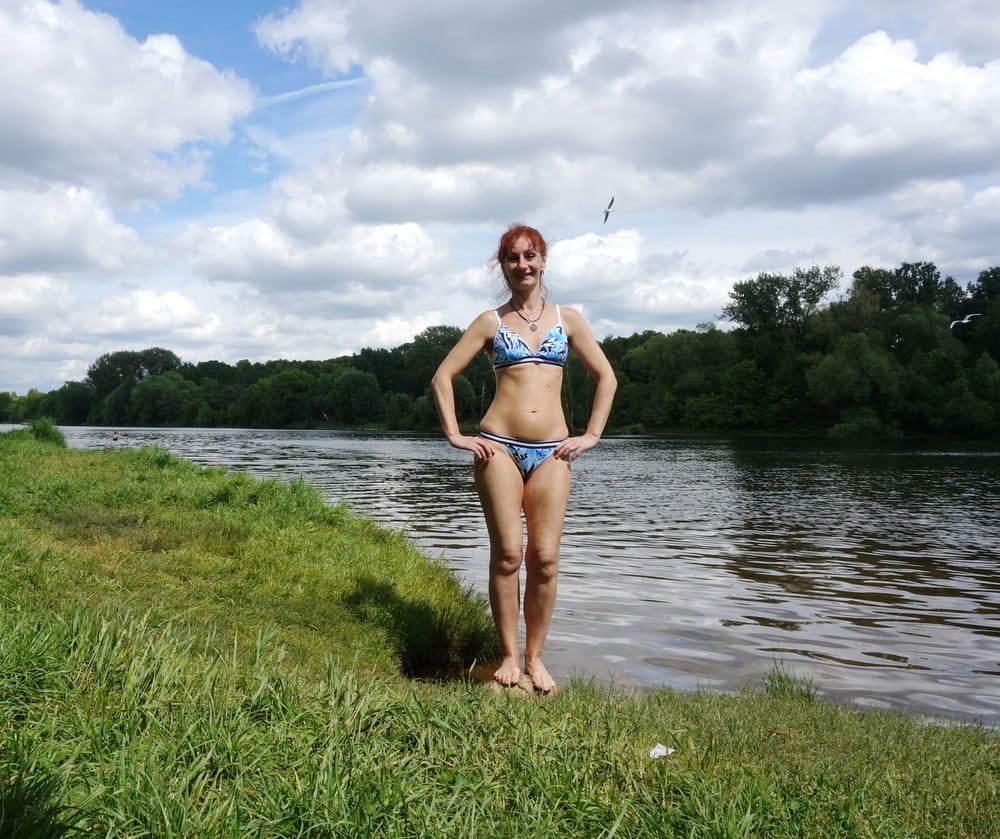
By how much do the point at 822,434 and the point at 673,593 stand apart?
81.7 meters

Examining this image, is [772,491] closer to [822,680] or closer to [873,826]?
[822,680]

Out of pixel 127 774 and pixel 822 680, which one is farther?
pixel 822 680

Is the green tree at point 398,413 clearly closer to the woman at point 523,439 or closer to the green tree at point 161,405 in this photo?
the green tree at point 161,405

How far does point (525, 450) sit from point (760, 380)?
3855 inches

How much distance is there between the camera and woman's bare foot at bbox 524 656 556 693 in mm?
5309

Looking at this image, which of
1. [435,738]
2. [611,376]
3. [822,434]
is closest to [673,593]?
[611,376]

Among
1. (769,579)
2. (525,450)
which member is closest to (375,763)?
(525,450)

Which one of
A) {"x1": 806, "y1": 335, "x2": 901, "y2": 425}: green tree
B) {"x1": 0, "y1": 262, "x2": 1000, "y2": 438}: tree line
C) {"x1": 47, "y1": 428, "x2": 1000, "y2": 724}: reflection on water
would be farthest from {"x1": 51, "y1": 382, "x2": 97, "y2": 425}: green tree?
{"x1": 47, "y1": 428, "x2": 1000, "y2": 724}: reflection on water

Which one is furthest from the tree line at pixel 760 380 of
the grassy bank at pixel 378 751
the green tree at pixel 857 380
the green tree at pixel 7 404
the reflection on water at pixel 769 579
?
the grassy bank at pixel 378 751

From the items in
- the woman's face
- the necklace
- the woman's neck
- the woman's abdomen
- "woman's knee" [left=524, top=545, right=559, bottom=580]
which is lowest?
"woman's knee" [left=524, top=545, right=559, bottom=580]

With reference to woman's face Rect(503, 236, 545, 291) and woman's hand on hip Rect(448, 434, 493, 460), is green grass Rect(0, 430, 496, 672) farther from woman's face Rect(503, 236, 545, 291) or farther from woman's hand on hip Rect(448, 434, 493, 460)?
woman's face Rect(503, 236, 545, 291)

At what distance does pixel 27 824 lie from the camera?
97.1 inches

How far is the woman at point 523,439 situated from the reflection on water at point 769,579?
1453 millimetres

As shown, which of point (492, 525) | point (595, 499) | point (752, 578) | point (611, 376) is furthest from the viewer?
point (595, 499)
